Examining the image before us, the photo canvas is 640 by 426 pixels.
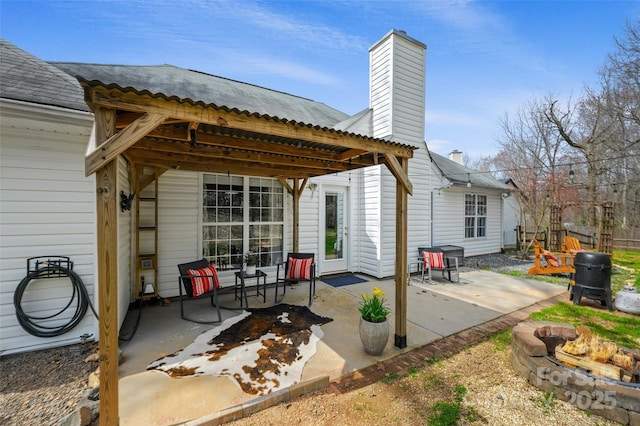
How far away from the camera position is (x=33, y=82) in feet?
10.4

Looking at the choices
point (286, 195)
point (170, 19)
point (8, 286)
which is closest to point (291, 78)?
point (170, 19)

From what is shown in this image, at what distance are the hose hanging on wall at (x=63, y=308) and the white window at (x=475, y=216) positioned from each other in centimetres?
983

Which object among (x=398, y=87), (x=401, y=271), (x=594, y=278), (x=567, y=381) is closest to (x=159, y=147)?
(x=401, y=271)

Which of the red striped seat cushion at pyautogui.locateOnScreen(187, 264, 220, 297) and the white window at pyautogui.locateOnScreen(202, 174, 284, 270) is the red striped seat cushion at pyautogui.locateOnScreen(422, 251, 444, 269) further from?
the red striped seat cushion at pyautogui.locateOnScreen(187, 264, 220, 297)

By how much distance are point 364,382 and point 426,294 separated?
10.9ft

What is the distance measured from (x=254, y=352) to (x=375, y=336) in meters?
1.39

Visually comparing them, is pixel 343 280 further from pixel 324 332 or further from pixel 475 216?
pixel 475 216

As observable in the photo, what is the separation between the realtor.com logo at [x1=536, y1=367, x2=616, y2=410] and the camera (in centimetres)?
214

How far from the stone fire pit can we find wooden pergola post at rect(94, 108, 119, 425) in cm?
355

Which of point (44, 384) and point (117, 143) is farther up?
point (117, 143)

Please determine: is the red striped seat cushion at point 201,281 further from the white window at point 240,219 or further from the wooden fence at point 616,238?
the wooden fence at point 616,238

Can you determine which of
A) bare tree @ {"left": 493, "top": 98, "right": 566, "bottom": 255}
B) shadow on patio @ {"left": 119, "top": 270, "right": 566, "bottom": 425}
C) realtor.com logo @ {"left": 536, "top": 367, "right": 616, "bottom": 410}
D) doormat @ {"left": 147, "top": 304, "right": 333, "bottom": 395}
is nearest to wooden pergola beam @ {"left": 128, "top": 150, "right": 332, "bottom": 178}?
shadow on patio @ {"left": 119, "top": 270, "right": 566, "bottom": 425}

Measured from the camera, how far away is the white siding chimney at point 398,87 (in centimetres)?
649

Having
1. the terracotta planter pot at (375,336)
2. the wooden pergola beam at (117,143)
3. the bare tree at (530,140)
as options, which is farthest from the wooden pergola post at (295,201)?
the bare tree at (530,140)
